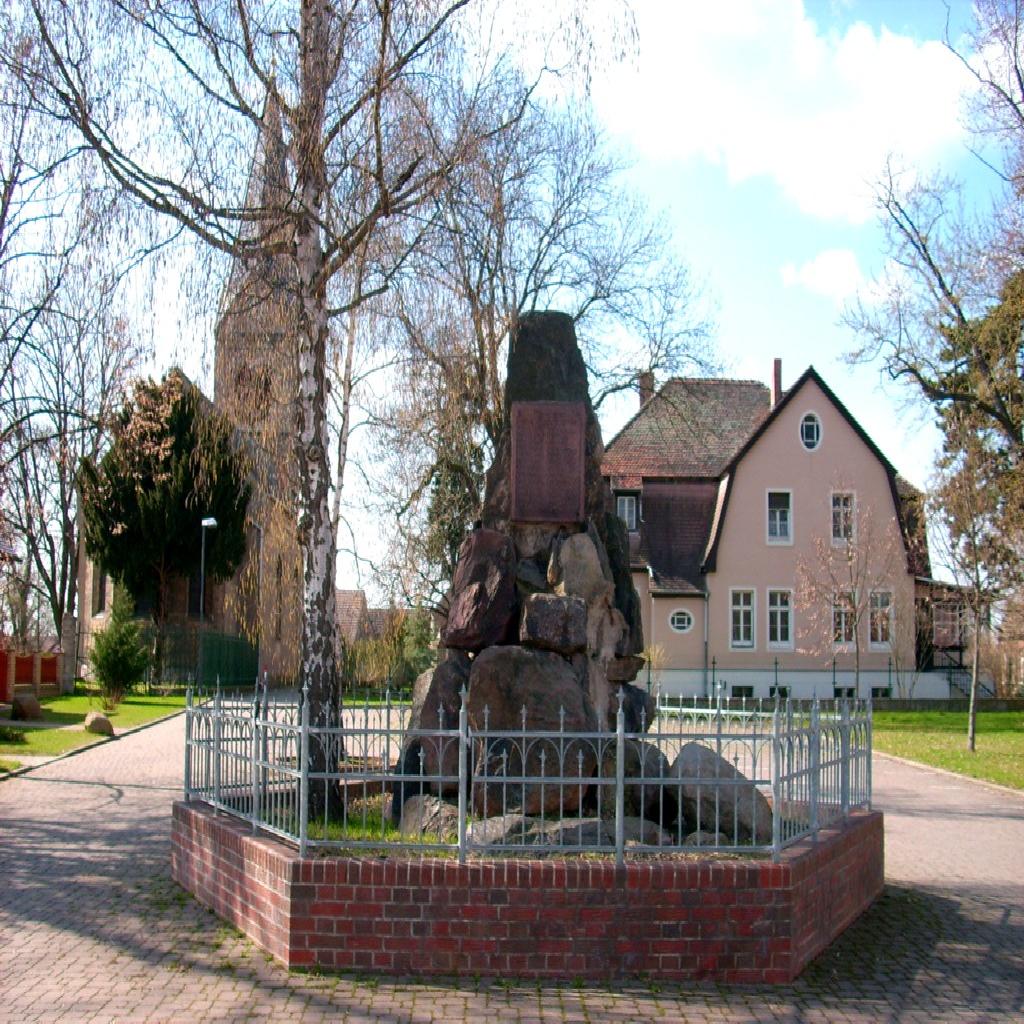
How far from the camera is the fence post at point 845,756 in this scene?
954 cm

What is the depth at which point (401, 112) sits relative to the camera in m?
10.7

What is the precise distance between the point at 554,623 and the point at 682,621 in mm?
31553

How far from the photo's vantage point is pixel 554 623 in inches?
397

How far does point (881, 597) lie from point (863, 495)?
3.34 m

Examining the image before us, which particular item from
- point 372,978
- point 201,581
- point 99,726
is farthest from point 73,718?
point 372,978

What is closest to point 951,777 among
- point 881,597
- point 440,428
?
point 440,428

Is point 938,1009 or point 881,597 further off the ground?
point 881,597

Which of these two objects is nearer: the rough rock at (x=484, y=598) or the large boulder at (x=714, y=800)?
the large boulder at (x=714, y=800)

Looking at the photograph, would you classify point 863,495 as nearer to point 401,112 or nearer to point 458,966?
point 401,112

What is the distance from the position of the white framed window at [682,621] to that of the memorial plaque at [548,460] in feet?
99.4

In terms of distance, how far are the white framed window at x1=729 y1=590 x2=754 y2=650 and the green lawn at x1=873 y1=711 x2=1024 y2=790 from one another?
5913 millimetres

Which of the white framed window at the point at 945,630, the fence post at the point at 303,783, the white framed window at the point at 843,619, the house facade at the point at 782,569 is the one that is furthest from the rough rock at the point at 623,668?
the house facade at the point at 782,569

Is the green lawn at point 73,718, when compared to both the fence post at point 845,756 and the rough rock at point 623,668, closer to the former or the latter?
the rough rock at point 623,668

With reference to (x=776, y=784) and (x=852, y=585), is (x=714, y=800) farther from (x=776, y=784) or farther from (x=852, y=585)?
(x=852, y=585)
